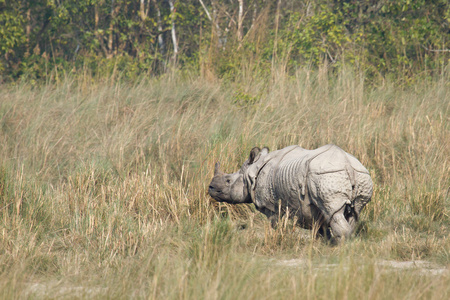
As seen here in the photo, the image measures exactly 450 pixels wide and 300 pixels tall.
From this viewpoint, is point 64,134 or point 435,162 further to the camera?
point 64,134

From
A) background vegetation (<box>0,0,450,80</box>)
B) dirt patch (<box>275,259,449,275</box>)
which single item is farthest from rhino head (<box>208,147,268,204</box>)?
background vegetation (<box>0,0,450,80</box>)

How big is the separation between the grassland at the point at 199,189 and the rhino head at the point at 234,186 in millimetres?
228

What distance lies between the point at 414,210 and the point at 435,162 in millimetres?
1215

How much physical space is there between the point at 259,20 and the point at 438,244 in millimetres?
6595

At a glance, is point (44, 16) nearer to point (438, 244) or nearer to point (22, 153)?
point (22, 153)

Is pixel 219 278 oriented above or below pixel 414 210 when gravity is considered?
above

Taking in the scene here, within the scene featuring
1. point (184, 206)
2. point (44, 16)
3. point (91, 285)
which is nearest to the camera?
point (91, 285)

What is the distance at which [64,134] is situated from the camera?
798cm

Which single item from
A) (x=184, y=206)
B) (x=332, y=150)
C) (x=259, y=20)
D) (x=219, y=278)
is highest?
(x=259, y=20)

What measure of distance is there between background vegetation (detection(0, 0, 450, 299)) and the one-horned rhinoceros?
8.3 inches

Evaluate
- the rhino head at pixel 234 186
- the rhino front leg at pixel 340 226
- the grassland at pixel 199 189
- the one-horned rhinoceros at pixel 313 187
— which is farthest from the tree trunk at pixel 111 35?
the rhino front leg at pixel 340 226

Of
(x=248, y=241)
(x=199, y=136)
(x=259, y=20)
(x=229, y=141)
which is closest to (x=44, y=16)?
(x=259, y=20)

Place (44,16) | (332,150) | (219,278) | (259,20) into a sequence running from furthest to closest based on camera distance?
1. (44,16)
2. (259,20)
3. (332,150)
4. (219,278)

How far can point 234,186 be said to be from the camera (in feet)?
17.7
